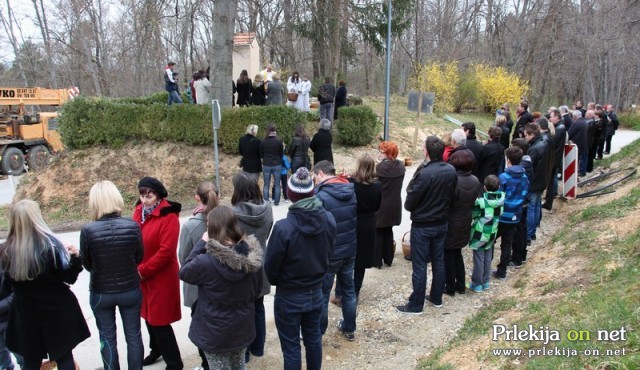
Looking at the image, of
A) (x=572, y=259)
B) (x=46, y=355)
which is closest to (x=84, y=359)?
(x=46, y=355)

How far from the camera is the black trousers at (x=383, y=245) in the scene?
6245 mm

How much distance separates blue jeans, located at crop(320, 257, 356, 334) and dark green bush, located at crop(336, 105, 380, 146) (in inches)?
425

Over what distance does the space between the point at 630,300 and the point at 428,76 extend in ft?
77.2

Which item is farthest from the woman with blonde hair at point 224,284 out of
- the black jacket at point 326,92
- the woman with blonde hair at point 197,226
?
the black jacket at point 326,92

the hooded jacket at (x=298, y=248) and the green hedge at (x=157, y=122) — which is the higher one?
the green hedge at (x=157, y=122)

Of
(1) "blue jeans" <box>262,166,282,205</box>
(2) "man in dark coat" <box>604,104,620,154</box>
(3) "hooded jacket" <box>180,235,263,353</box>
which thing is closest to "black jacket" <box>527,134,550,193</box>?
(1) "blue jeans" <box>262,166,282,205</box>

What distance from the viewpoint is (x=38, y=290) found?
11.3ft

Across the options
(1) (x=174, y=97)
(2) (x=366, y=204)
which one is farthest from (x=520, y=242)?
(1) (x=174, y=97)

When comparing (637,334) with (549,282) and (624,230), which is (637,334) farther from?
(624,230)

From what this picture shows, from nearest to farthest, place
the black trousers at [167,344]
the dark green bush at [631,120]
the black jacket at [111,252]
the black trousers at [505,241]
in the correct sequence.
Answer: the black jacket at [111,252] → the black trousers at [167,344] → the black trousers at [505,241] → the dark green bush at [631,120]

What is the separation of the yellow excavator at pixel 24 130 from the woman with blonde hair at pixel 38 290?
776 inches

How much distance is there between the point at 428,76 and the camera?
26.0m

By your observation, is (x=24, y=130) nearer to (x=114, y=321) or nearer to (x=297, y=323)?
(x=114, y=321)

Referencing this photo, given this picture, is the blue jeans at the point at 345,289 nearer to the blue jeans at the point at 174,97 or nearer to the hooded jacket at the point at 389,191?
the hooded jacket at the point at 389,191
